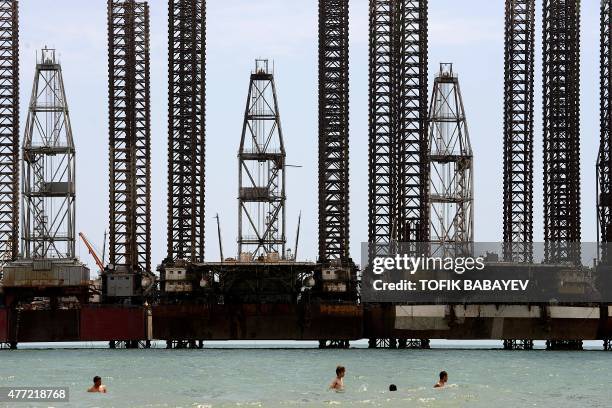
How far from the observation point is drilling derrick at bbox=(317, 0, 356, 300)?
134375 millimetres

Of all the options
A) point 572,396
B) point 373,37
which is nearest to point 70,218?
point 373,37

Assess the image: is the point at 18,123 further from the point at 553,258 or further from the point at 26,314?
the point at 553,258

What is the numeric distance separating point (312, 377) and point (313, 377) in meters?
0.08

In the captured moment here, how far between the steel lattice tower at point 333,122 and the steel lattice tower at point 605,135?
21677 millimetres

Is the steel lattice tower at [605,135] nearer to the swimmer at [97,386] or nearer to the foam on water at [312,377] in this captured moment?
the foam on water at [312,377]

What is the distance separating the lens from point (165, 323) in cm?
13062

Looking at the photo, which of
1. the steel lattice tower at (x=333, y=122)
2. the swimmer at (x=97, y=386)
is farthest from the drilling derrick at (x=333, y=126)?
the swimmer at (x=97, y=386)

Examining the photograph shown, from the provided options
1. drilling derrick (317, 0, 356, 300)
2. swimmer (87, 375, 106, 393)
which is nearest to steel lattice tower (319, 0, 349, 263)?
drilling derrick (317, 0, 356, 300)

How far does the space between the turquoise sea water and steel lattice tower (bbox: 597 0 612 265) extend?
16672mm

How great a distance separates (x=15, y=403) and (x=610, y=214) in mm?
80858

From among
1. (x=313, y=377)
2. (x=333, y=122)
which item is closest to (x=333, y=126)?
(x=333, y=122)

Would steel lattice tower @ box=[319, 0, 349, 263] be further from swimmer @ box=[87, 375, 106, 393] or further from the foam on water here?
swimmer @ box=[87, 375, 106, 393]

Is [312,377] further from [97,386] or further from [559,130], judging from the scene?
[559,130]

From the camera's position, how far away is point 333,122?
13562 centimetres
